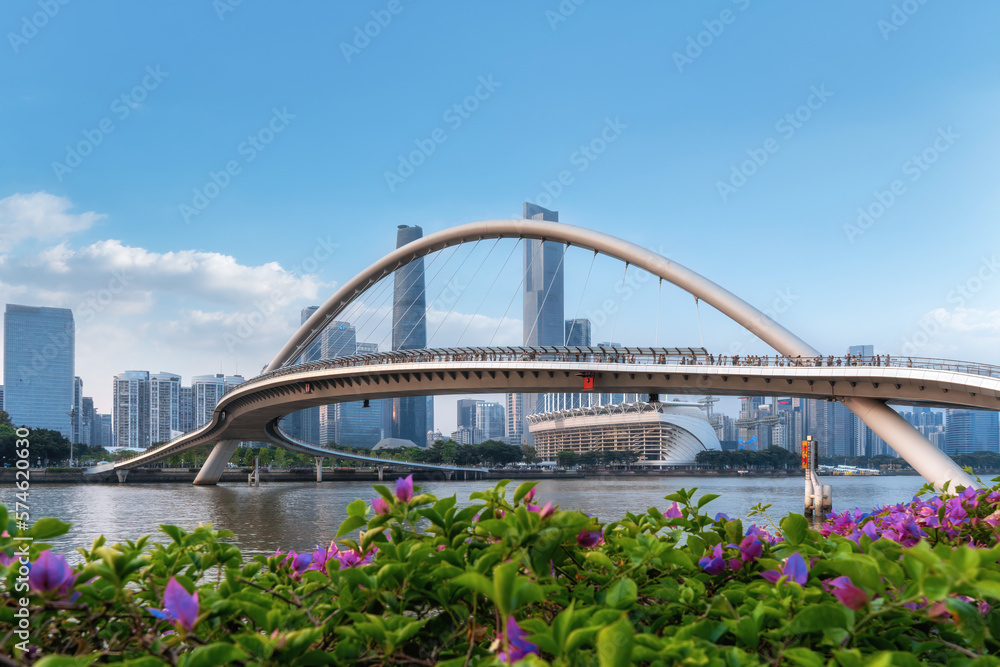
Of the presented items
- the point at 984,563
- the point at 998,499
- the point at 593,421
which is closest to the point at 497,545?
the point at 984,563

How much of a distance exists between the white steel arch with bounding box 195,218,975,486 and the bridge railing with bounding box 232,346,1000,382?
1.49 m

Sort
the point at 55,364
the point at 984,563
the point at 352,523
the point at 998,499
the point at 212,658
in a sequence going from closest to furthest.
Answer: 1. the point at 212,658
2. the point at 984,563
3. the point at 352,523
4. the point at 998,499
5. the point at 55,364

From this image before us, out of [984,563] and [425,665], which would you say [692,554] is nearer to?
[984,563]

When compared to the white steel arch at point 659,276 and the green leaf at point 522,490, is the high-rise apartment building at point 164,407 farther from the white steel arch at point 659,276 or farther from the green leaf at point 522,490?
the green leaf at point 522,490

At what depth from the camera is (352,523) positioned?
192 centimetres

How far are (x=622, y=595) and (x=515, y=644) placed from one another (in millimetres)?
357

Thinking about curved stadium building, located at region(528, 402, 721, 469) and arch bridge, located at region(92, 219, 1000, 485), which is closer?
arch bridge, located at region(92, 219, 1000, 485)

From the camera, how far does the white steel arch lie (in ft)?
89.4

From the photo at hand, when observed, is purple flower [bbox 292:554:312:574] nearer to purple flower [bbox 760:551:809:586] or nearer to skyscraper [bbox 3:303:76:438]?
purple flower [bbox 760:551:809:586]

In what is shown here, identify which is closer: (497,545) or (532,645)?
(532,645)

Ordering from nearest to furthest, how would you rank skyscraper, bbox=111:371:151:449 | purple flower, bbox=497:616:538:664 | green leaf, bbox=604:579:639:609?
1. purple flower, bbox=497:616:538:664
2. green leaf, bbox=604:579:639:609
3. skyscraper, bbox=111:371:151:449

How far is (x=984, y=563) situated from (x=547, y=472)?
101 meters

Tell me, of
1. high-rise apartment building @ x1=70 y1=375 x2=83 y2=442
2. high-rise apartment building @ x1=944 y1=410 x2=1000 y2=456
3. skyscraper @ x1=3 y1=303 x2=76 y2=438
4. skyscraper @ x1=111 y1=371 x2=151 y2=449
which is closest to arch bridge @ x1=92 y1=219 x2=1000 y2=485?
skyscraper @ x1=3 y1=303 x2=76 y2=438

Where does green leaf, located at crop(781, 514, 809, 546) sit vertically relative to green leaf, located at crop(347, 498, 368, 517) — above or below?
below
